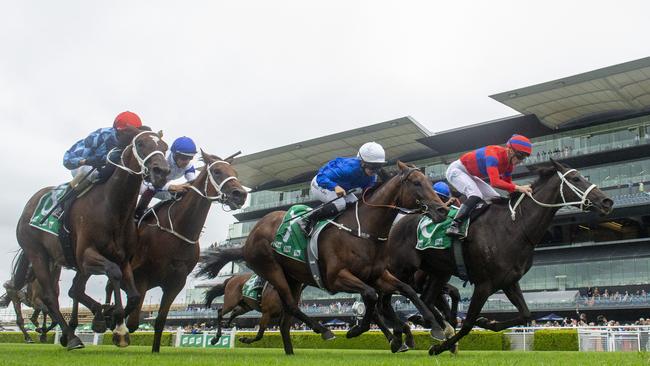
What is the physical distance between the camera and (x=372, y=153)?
769cm

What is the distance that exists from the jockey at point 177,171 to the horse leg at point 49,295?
1.30 m

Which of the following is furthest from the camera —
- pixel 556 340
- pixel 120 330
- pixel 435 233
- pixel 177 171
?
pixel 556 340

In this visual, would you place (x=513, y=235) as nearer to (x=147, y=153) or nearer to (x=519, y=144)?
(x=519, y=144)

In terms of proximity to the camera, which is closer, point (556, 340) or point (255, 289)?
point (255, 289)

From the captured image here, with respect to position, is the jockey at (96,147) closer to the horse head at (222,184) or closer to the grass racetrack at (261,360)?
the horse head at (222,184)

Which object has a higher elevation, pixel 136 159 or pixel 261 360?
pixel 136 159

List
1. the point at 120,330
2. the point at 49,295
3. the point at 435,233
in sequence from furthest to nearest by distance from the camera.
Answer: the point at 435,233 → the point at 49,295 → the point at 120,330

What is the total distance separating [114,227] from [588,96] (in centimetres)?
3482

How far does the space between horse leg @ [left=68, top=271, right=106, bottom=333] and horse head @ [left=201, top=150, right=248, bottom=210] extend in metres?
1.68

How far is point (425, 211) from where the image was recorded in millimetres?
7199

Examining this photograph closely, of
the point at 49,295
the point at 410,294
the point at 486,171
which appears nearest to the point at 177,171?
the point at 49,295

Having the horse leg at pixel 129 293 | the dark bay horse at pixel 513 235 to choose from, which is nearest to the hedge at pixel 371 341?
the dark bay horse at pixel 513 235

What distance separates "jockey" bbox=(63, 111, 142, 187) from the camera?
7.32 metres

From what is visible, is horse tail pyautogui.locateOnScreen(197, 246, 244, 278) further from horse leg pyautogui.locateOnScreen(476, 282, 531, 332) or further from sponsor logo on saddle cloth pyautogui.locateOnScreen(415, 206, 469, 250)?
horse leg pyautogui.locateOnScreen(476, 282, 531, 332)
